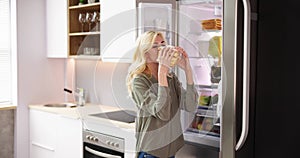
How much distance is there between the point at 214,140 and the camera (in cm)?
206

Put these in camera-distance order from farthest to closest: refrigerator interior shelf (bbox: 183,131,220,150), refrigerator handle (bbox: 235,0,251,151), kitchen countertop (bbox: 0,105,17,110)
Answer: kitchen countertop (bbox: 0,105,17,110) < refrigerator interior shelf (bbox: 183,131,220,150) < refrigerator handle (bbox: 235,0,251,151)

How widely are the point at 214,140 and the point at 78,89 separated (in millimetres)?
1906

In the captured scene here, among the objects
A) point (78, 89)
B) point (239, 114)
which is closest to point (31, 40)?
point (78, 89)

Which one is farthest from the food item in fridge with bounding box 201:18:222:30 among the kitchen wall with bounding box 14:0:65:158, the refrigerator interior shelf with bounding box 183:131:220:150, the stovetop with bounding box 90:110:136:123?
the kitchen wall with bounding box 14:0:65:158

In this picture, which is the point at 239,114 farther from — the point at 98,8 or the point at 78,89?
the point at 78,89

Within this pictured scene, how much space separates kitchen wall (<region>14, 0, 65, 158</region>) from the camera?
335 cm

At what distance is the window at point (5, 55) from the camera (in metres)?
3.38

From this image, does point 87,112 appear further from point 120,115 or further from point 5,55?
point 5,55

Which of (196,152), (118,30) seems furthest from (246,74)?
(118,30)

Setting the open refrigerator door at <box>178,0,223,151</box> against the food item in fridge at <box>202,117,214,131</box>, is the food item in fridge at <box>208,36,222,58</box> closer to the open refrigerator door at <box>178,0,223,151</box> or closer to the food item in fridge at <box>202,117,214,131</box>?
the open refrigerator door at <box>178,0,223,151</box>

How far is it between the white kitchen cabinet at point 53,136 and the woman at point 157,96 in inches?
45.9

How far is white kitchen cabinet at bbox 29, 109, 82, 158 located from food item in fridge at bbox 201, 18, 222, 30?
1.27m

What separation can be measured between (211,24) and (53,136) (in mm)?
1758

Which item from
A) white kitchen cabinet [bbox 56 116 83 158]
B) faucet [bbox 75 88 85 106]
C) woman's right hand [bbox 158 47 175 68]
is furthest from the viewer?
faucet [bbox 75 88 85 106]
